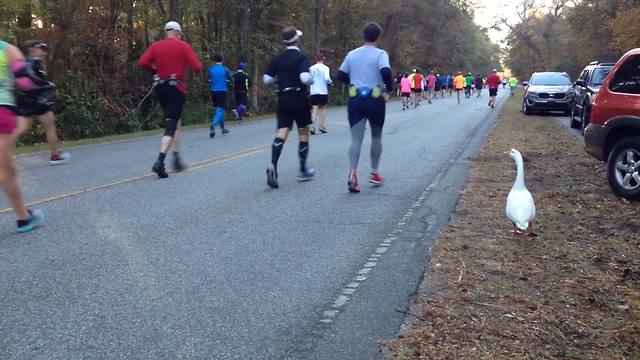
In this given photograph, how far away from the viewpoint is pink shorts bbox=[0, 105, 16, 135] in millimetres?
5641

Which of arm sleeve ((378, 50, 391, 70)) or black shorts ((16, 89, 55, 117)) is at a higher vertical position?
arm sleeve ((378, 50, 391, 70))

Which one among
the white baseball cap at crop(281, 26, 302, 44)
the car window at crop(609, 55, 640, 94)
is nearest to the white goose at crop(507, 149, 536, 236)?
the car window at crop(609, 55, 640, 94)

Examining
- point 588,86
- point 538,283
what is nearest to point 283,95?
point 538,283

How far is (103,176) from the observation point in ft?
31.0

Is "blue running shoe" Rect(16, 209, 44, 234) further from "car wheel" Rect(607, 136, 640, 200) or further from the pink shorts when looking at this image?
"car wheel" Rect(607, 136, 640, 200)

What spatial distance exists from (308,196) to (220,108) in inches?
357

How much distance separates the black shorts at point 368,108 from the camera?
823cm

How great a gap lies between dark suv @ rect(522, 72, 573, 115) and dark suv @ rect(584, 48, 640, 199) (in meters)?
16.1

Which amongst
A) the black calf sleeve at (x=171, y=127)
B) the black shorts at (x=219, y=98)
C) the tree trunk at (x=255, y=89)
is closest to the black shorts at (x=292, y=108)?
the black calf sleeve at (x=171, y=127)

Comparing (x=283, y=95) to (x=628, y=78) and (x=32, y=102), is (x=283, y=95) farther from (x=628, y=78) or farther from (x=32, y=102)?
(x=628, y=78)

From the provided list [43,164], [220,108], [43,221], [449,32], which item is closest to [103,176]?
[43,164]

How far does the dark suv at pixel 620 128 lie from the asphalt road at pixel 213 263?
6.56ft

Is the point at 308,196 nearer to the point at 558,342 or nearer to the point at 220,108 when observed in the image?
the point at 558,342

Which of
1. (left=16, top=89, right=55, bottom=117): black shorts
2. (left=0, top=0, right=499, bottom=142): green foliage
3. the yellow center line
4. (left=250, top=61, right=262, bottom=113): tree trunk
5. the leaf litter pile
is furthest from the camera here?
(left=250, top=61, right=262, bottom=113): tree trunk
